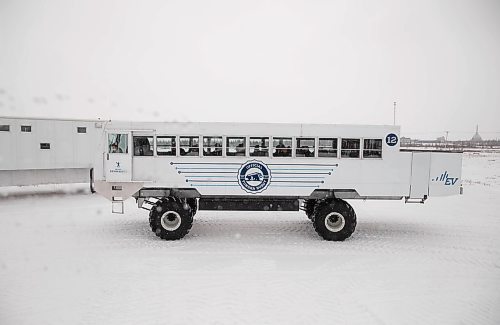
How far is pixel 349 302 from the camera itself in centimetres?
623

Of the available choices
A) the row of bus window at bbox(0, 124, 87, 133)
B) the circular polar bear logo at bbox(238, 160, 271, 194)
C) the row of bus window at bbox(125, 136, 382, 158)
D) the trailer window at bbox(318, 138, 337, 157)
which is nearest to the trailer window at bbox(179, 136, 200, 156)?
the row of bus window at bbox(125, 136, 382, 158)

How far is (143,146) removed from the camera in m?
9.80

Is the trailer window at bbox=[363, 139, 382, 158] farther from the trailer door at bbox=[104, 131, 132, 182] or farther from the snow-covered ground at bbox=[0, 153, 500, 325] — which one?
the trailer door at bbox=[104, 131, 132, 182]

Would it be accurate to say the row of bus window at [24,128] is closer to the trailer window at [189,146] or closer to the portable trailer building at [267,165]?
the portable trailer building at [267,165]

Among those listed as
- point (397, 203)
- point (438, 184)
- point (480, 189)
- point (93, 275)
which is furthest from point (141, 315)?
point (480, 189)

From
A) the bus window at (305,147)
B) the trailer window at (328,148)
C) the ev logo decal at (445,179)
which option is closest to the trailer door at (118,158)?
the bus window at (305,147)

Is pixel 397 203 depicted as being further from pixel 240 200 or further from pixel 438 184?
pixel 240 200

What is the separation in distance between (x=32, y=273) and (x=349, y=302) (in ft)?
22.8

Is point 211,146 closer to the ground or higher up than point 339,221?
higher up

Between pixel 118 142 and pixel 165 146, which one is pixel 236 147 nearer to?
pixel 165 146

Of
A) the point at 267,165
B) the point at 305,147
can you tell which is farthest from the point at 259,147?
the point at 305,147

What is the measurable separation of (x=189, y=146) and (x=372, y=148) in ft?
18.3

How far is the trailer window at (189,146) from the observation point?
32.1ft

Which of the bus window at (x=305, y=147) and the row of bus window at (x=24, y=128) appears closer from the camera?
the bus window at (x=305, y=147)
